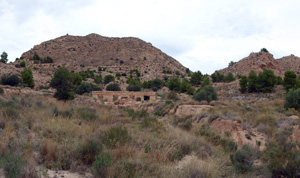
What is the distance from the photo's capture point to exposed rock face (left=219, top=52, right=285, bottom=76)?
66812 millimetres

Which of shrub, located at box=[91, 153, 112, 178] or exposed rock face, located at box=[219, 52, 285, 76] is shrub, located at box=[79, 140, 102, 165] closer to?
shrub, located at box=[91, 153, 112, 178]

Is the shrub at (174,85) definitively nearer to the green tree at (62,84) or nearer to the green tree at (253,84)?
the green tree at (253,84)

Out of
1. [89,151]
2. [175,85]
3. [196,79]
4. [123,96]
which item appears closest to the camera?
[89,151]

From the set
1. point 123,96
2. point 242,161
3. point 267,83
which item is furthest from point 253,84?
point 242,161

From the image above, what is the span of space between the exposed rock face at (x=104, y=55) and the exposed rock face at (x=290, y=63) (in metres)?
37.1

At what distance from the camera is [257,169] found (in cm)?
598

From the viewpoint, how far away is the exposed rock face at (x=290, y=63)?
2811 inches

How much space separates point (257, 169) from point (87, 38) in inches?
4313

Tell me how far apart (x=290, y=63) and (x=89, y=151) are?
86.0m

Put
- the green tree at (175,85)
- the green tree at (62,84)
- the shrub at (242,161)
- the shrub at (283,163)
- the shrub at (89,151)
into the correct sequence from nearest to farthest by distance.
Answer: the shrub at (89,151)
the shrub at (283,163)
the shrub at (242,161)
the green tree at (62,84)
the green tree at (175,85)

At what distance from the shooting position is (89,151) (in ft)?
16.7

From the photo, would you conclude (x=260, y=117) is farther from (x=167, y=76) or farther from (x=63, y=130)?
(x=167, y=76)

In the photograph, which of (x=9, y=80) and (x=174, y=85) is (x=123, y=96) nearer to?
(x=9, y=80)

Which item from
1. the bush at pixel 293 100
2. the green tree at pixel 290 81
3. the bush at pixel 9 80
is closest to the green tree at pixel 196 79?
the green tree at pixel 290 81
